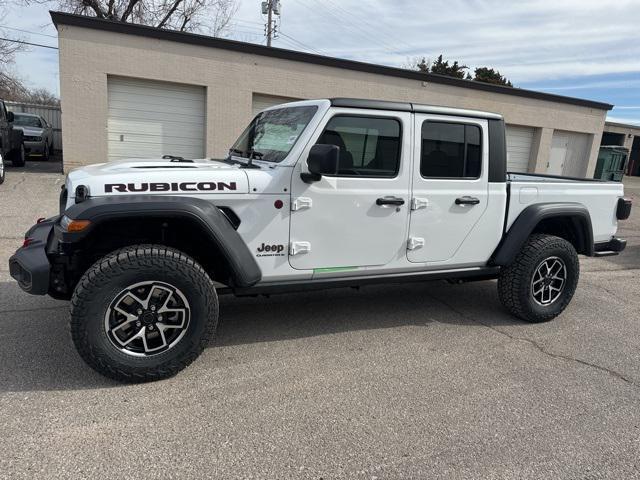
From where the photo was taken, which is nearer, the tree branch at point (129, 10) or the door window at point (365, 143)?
the door window at point (365, 143)

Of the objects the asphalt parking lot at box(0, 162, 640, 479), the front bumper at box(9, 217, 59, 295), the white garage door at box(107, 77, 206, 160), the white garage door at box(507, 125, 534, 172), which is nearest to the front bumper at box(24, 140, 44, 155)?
the white garage door at box(107, 77, 206, 160)

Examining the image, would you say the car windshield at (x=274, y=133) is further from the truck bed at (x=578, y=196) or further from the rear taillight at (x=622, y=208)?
the rear taillight at (x=622, y=208)

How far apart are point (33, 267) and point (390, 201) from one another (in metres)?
2.54

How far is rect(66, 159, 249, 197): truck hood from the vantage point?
3.10m

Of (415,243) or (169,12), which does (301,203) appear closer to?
(415,243)

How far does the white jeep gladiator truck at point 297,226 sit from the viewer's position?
3078 millimetres

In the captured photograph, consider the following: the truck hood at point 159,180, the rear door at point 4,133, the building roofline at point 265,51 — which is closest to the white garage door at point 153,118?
the building roofline at point 265,51

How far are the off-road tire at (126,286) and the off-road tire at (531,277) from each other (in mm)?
2799

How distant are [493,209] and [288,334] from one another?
84.3 inches

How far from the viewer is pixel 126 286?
120 inches

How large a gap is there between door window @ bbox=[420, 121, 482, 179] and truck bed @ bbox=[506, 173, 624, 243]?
493 mm

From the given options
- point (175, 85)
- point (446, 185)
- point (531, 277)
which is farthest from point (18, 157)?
point (531, 277)

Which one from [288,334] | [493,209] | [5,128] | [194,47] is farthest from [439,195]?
[5,128]

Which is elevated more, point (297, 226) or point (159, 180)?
point (159, 180)
